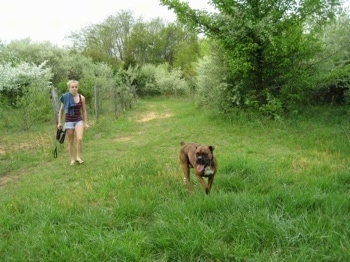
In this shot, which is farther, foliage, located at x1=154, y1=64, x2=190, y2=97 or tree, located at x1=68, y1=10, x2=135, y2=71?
tree, located at x1=68, y1=10, x2=135, y2=71

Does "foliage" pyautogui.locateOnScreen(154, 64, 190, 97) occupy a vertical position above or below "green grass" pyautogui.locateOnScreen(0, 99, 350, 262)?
above

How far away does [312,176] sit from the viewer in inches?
209

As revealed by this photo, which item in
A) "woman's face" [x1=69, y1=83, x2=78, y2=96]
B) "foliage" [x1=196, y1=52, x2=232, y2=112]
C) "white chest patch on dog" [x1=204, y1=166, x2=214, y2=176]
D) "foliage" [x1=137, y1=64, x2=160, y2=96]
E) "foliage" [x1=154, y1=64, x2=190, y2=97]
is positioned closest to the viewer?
"white chest patch on dog" [x1=204, y1=166, x2=214, y2=176]

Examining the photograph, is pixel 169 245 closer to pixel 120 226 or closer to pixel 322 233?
pixel 120 226

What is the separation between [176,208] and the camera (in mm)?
4086

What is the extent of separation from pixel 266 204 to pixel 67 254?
2343 millimetres

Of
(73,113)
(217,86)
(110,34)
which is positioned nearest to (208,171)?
Answer: (73,113)

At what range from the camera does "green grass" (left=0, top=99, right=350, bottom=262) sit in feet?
10.8

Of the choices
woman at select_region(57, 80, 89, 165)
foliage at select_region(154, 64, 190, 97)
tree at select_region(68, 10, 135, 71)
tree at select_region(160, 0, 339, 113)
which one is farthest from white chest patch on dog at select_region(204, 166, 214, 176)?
tree at select_region(68, 10, 135, 71)

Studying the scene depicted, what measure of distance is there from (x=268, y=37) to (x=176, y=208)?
28.2 feet

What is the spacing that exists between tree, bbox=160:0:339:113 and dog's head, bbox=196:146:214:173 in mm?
7434

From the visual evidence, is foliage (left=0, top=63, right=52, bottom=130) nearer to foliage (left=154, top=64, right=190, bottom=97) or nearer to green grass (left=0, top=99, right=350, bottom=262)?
green grass (left=0, top=99, right=350, bottom=262)

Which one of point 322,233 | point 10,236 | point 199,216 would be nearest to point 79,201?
Result: point 10,236

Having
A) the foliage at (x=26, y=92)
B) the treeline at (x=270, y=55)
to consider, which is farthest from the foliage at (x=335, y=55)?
the foliage at (x=26, y=92)
